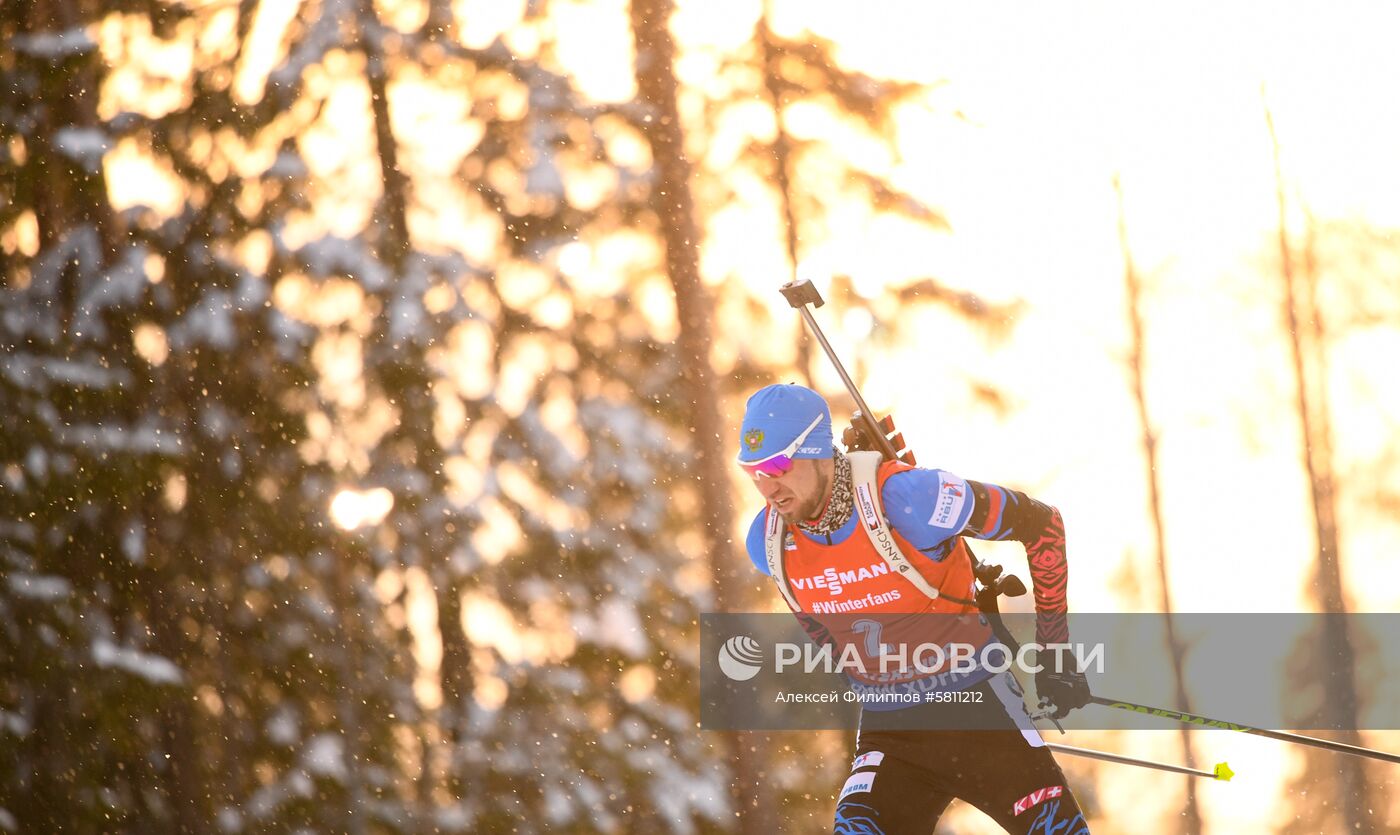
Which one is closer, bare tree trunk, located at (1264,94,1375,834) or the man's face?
the man's face

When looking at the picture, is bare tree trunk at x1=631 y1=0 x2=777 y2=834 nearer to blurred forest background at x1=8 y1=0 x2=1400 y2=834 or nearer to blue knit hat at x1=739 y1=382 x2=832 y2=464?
blurred forest background at x1=8 y1=0 x2=1400 y2=834

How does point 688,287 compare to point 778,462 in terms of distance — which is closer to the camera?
point 778,462

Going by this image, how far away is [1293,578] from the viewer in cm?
577

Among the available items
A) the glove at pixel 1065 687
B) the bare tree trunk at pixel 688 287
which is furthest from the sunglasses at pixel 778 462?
the bare tree trunk at pixel 688 287

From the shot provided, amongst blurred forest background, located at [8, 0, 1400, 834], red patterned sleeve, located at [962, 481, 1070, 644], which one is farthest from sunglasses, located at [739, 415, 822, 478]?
blurred forest background, located at [8, 0, 1400, 834]

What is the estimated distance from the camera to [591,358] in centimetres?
637

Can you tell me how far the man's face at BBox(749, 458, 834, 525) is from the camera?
2.94 metres

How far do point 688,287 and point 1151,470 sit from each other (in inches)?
102

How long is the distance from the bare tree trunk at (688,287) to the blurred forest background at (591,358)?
0.8 inches

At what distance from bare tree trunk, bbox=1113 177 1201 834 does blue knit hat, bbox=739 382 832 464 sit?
3387 millimetres

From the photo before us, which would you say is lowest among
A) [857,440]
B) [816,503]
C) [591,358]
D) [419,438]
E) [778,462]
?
[816,503]

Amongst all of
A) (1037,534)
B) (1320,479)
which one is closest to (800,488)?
(1037,534)

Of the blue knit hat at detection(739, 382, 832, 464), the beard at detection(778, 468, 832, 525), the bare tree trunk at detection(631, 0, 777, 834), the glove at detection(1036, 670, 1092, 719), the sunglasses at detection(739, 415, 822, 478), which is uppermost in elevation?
the bare tree trunk at detection(631, 0, 777, 834)

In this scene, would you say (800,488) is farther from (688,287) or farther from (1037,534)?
(688,287)
